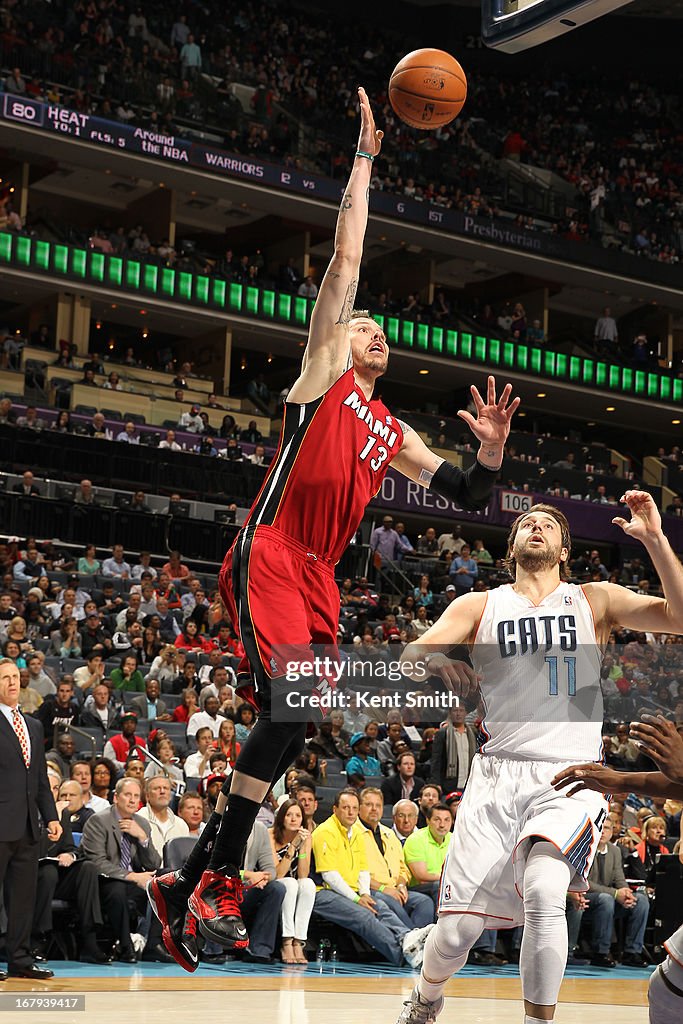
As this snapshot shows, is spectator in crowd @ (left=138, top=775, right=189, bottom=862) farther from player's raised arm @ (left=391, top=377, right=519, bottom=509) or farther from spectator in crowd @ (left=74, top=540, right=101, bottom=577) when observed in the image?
spectator in crowd @ (left=74, top=540, right=101, bottom=577)

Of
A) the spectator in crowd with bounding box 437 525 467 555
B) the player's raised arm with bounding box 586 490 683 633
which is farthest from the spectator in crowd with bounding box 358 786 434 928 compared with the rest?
the spectator in crowd with bounding box 437 525 467 555

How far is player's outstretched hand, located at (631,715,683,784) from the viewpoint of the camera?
4211 mm

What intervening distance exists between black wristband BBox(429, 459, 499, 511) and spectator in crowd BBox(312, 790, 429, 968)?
18.7 feet

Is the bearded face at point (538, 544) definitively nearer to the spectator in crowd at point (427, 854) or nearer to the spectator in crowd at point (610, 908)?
the spectator in crowd at point (427, 854)

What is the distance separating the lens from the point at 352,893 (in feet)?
36.1

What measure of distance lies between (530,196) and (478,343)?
5.58m

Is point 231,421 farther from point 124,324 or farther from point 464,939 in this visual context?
point 464,939

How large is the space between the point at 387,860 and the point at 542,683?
20.7 feet

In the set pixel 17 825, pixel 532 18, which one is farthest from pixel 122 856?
pixel 532 18

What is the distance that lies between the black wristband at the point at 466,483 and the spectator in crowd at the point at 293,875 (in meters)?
5.69

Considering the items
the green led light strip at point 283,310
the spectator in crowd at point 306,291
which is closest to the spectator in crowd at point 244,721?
the green led light strip at point 283,310

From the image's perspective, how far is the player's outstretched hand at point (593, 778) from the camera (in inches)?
181

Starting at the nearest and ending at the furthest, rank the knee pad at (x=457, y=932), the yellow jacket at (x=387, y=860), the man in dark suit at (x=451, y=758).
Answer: the knee pad at (x=457, y=932) < the yellow jacket at (x=387, y=860) < the man in dark suit at (x=451, y=758)

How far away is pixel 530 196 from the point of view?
38781 mm
